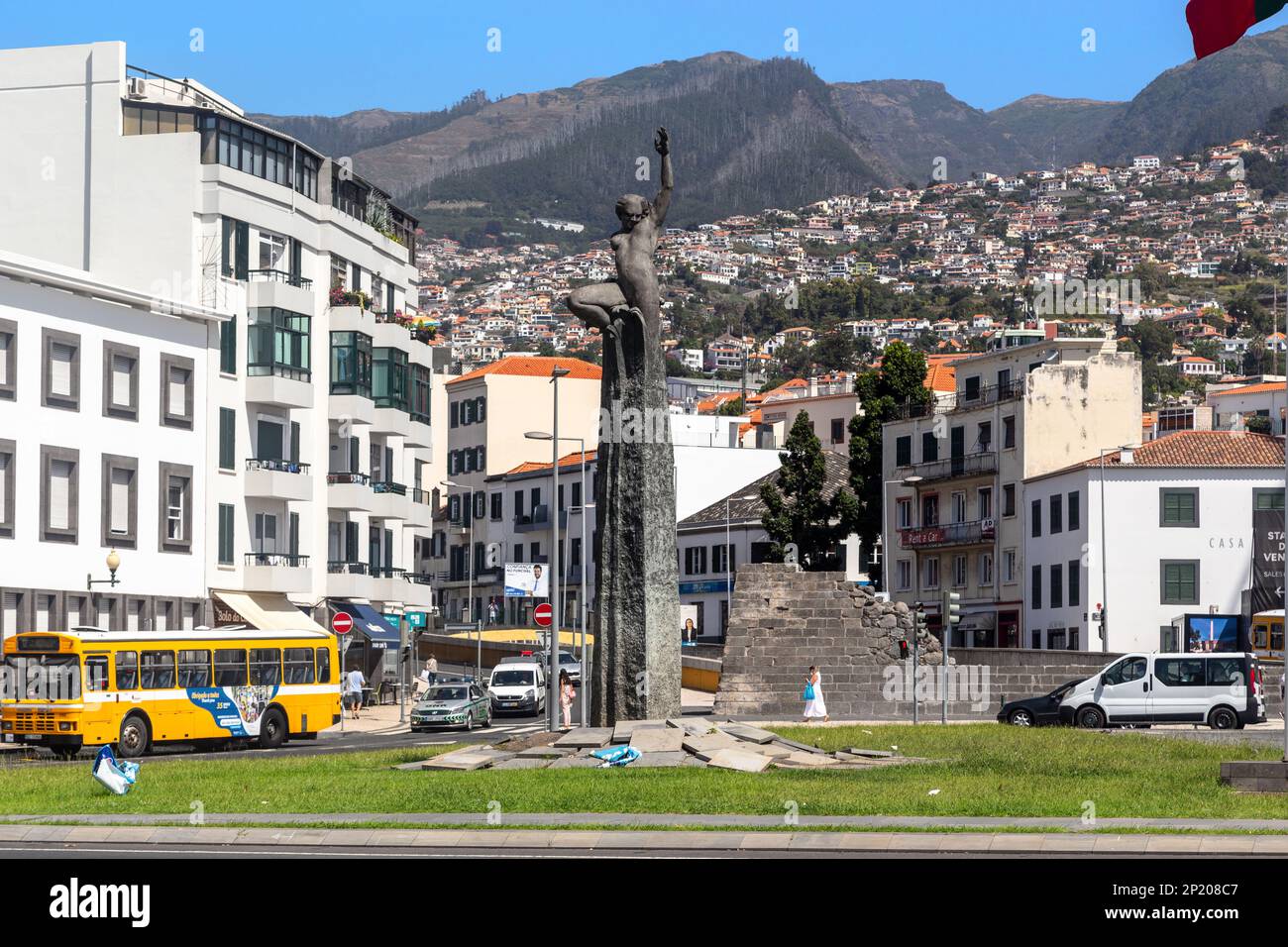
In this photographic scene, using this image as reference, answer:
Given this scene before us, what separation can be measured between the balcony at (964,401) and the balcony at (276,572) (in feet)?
107

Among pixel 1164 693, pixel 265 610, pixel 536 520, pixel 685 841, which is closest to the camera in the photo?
pixel 685 841

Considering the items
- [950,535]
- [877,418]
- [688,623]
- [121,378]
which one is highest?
[877,418]

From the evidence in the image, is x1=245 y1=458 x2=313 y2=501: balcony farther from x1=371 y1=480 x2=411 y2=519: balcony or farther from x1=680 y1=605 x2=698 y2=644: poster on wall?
x1=680 y1=605 x2=698 y2=644: poster on wall

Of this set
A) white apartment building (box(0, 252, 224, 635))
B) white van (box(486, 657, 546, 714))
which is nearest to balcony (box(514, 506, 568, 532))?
white van (box(486, 657, 546, 714))

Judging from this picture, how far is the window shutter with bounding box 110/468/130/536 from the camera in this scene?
55875mm

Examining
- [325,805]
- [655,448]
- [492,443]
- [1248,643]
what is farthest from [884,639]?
[492,443]

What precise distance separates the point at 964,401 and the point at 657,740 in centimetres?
6444

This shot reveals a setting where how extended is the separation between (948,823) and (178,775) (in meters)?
12.9

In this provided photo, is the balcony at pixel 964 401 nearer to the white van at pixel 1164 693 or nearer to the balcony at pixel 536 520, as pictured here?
the balcony at pixel 536 520

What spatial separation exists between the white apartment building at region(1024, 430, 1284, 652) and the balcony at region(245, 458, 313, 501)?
29700mm

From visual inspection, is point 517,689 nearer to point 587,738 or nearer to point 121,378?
point 121,378

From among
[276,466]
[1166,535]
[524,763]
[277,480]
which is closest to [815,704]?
[277,480]

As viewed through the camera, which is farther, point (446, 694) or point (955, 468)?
point (955, 468)

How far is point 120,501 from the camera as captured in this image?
184ft
